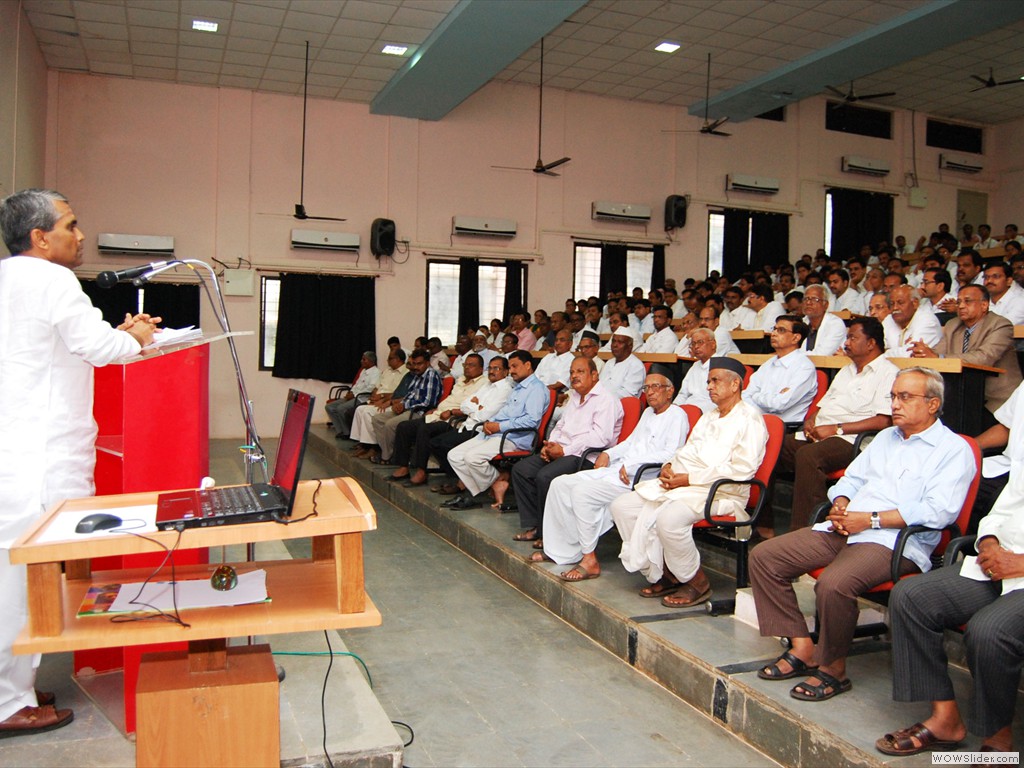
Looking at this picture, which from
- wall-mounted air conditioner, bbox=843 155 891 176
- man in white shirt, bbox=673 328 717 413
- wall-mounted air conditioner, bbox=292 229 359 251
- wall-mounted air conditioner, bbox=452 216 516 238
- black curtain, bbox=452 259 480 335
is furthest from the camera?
wall-mounted air conditioner, bbox=843 155 891 176

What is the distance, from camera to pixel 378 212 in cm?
1112

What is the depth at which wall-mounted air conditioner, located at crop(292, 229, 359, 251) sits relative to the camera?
10.7m

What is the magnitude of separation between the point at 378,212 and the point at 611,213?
321cm

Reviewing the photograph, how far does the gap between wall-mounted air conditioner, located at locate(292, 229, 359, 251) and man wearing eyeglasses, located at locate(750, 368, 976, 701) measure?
872 centimetres

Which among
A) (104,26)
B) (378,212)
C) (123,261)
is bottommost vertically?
(123,261)

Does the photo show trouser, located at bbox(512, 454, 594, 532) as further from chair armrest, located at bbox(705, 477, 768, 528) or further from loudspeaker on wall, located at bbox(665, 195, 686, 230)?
loudspeaker on wall, located at bbox(665, 195, 686, 230)

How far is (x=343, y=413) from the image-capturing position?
949 centimetres

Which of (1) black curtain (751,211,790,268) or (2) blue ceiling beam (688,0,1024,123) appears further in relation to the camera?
(1) black curtain (751,211,790,268)

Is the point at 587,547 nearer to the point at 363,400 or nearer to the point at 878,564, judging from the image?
the point at 878,564

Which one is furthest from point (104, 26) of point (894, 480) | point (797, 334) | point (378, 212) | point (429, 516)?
point (894, 480)

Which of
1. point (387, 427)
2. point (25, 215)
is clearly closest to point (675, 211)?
point (387, 427)

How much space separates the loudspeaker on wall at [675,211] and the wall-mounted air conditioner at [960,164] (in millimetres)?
4548

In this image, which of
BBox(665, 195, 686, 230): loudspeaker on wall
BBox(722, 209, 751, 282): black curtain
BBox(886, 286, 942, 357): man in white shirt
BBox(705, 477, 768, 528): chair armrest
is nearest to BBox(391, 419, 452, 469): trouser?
BBox(886, 286, 942, 357): man in white shirt

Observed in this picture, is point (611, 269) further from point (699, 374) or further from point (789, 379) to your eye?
point (789, 379)
